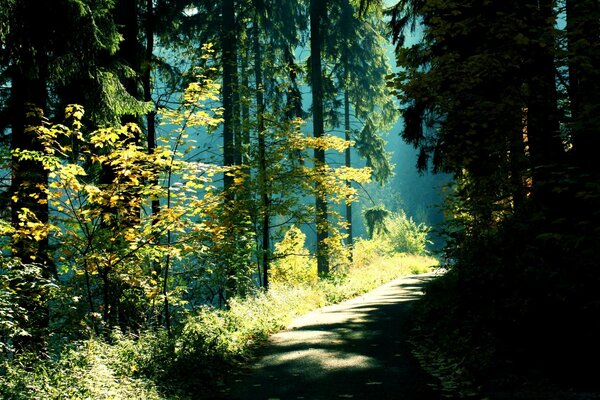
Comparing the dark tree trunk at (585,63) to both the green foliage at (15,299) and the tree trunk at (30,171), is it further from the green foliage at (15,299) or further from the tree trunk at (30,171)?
the tree trunk at (30,171)

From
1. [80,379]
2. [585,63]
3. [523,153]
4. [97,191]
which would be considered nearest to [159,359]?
[80,379]

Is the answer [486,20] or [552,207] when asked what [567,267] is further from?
[486,20]

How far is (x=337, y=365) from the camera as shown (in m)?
7.09

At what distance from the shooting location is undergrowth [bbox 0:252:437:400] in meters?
4.89

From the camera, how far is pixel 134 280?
290 inches

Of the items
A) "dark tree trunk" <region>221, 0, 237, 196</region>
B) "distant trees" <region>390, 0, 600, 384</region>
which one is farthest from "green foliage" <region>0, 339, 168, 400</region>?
"dark tree trunk" <region>221, 0, 237, 196</region>

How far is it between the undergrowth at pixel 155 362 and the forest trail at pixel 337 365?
45cm

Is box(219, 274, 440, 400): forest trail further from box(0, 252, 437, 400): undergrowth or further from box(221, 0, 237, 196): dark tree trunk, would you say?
box(221, 0, 237, 196): dark tree trunk

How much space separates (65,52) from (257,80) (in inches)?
597

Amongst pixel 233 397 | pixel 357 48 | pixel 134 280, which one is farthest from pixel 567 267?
pixel 357 48

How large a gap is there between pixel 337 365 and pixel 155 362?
262 cm

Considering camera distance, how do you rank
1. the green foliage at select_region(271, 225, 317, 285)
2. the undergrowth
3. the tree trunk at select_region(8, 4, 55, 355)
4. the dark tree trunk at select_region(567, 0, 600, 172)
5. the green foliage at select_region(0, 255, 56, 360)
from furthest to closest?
1. the green foliage at select_region(271, 225, 317, 285)
2. the tree trunk at select_region(8, 4, 55, 355)
3. the dark tree trunk at select_region(567, 0, 600, 172)
4. the green foliage at select_region(0, 255, 56, 360)
5. the undergrowth

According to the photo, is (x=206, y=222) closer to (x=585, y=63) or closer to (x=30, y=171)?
(x=30, y=171)

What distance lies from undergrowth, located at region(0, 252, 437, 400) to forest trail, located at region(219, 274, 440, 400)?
447mm
